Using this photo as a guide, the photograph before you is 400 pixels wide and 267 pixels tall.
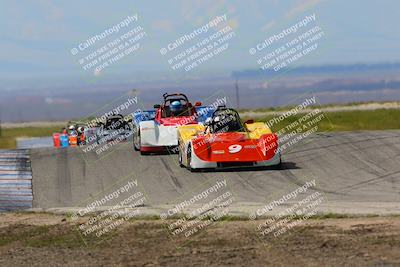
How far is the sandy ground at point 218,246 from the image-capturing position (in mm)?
11359

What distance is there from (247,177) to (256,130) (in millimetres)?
2641

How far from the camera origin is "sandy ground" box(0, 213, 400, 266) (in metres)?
11.4

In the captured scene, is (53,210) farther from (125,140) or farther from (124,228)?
(125,140)

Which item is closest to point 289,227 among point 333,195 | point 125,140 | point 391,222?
point 391,222

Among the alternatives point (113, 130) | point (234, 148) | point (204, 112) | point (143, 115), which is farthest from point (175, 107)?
point (234, 148)

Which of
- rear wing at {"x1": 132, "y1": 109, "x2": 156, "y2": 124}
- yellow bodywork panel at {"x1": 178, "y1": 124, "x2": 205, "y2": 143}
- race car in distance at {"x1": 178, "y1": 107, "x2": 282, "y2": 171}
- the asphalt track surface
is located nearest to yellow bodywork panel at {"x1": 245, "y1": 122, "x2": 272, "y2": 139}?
race car in distance at {"x1": 178, "y1": 107, "x2": 282, "y2": 171}

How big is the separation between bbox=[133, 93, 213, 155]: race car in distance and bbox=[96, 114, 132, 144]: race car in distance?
2.95 metres

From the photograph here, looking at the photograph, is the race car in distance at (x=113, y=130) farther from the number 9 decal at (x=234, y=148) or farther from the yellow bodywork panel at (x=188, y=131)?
the number 9 decal at (x=234, y=148)

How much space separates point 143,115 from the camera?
28922 millimetres

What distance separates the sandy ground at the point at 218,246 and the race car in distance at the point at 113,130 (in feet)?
49.8

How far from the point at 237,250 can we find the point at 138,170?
9941 mm

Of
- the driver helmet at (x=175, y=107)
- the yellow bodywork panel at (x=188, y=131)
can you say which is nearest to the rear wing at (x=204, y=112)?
the driver helmet at (x=175, y=107)

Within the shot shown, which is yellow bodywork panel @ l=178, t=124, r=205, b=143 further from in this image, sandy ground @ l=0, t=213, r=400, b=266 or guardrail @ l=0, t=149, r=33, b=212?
sandy ground @ l=0, t=213, r=400, b=266

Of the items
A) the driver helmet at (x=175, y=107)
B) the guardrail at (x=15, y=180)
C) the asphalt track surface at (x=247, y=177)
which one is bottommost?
the asphalt track surface at (x=247, y=177)
